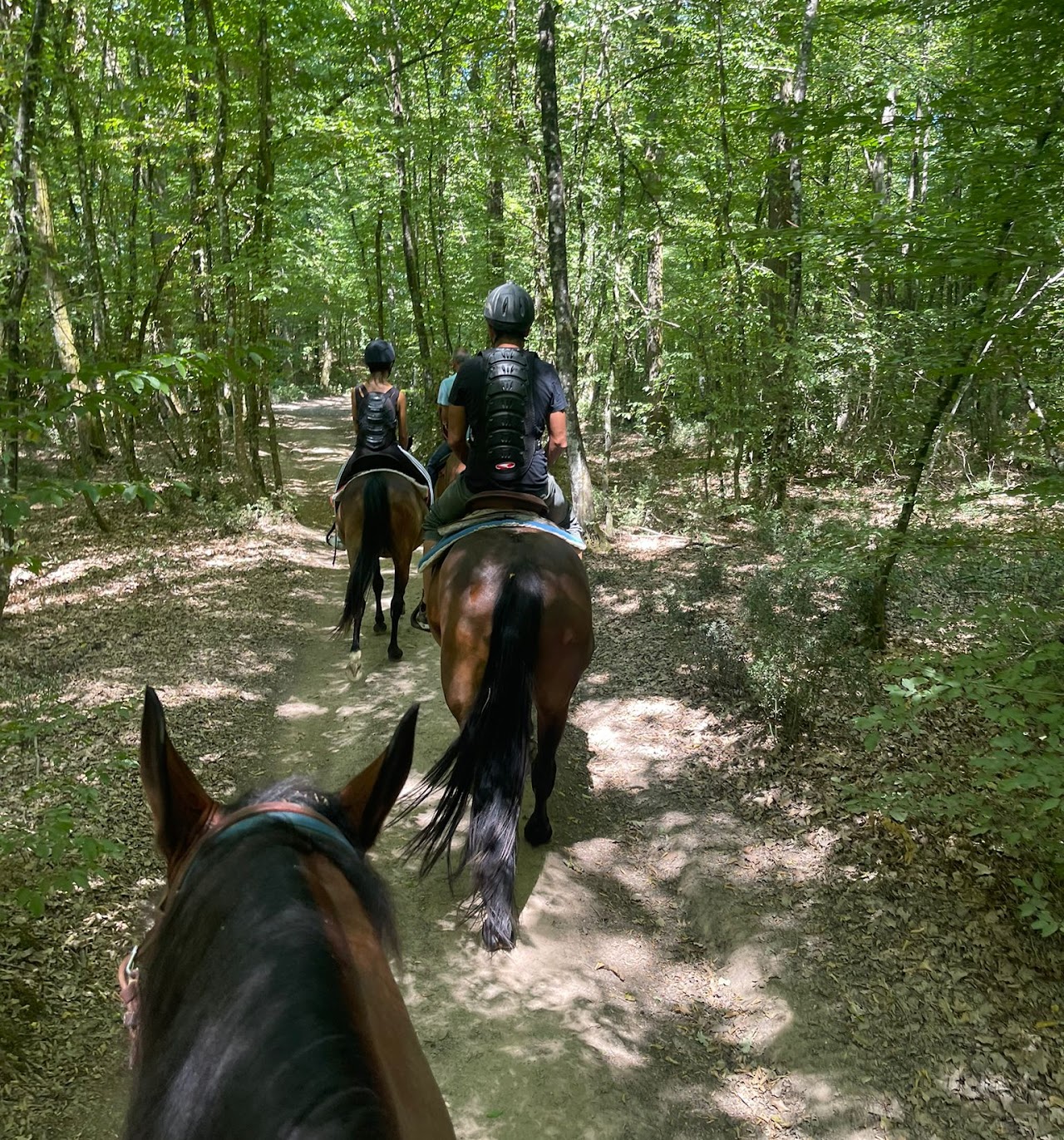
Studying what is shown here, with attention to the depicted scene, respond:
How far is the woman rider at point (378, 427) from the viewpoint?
24.8 feet

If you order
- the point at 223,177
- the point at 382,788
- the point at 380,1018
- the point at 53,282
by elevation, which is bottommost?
the point at 380,1018

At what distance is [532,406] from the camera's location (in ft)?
15.1

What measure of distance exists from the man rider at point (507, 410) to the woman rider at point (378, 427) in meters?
2.83

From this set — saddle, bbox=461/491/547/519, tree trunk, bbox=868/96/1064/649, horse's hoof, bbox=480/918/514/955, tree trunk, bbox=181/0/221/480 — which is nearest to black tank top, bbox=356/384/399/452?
tree trunk, bbox=181/0/221/480

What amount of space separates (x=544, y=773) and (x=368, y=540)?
136 inches

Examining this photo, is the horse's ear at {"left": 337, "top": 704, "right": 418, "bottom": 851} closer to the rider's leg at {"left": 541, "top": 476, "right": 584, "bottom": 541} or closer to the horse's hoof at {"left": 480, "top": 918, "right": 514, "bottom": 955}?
the horse's hoof at {"left": 480, "top": 918, "right": 514, "bottom": 955}

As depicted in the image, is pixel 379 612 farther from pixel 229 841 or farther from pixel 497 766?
pixel 229 841

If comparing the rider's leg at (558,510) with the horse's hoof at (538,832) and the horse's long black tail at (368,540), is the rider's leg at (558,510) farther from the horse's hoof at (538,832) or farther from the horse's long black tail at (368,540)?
the horse's long black tail at (368,540)

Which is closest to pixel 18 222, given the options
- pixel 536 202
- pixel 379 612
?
pixel 379 612

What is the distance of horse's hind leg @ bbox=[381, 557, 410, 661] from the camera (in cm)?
747

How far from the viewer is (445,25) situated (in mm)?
13023

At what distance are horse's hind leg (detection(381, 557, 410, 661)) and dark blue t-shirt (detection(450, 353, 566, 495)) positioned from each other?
2904 millimetres

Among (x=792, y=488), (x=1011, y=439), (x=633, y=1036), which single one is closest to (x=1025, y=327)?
(x=1011, y=439)

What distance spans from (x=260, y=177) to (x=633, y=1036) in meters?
11.5
